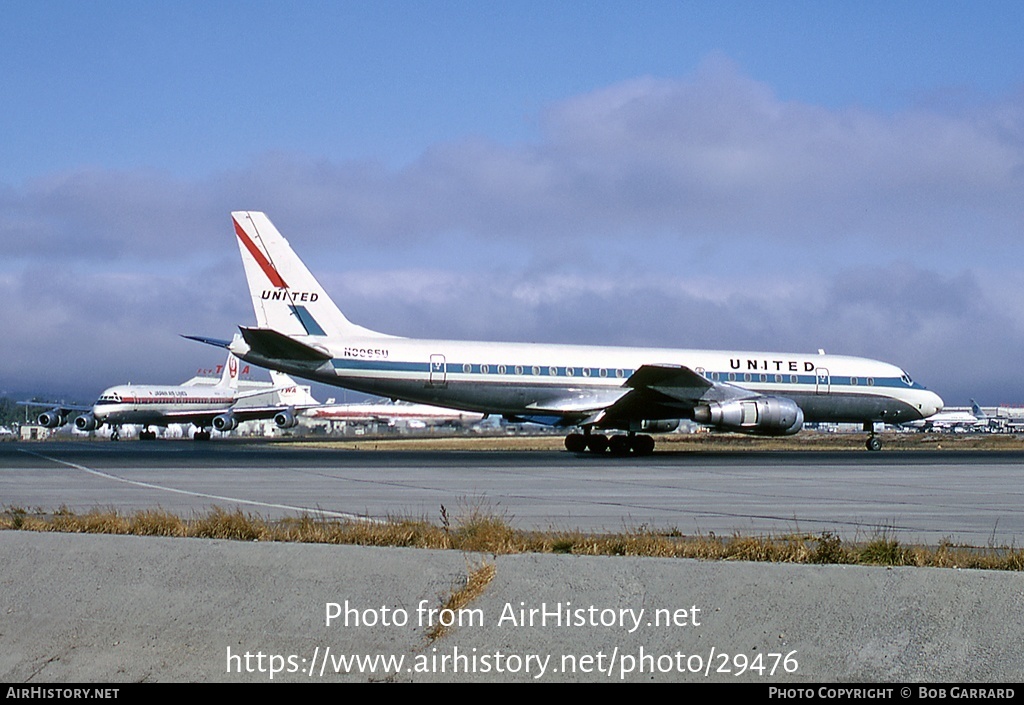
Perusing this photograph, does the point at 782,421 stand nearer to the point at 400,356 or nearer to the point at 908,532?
the point at 400,356

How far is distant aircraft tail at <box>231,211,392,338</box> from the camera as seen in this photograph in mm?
31703

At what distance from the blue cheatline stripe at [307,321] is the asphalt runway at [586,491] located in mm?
5811

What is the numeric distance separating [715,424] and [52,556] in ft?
81.7

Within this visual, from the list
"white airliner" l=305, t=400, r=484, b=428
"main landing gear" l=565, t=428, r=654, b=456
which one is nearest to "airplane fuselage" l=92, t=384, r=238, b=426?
"main landing gear" l=565, t=428, r=654, b=456

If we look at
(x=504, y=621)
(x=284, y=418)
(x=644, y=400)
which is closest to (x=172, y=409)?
(x=284, y=418)

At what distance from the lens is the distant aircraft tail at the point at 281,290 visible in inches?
1248

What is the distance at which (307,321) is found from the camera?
31.7 meters

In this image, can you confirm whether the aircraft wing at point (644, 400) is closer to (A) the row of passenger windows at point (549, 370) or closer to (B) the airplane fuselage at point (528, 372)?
(B) the airplane fuselage at point (528, 372)

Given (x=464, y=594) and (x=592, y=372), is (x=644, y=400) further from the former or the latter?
(x=464, y=594)

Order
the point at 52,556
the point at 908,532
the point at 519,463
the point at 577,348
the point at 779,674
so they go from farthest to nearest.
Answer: the point at 577,348
the point at 519,463
the point at 908,532
the point at 52,556
the point at 779,674

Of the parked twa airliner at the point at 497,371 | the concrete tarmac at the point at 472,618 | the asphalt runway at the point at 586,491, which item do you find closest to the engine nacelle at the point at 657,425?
the parked twa airliner at the point at 497,371

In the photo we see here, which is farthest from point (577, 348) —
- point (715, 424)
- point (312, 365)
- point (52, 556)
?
point (52, 556)

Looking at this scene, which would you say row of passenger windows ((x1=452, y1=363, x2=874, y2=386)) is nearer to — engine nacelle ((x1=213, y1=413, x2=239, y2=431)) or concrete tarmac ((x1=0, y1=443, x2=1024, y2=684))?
concrete tarmac ((x1=0, y1=443, x2=1024, y2=684))

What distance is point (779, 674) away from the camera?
20.1ft
